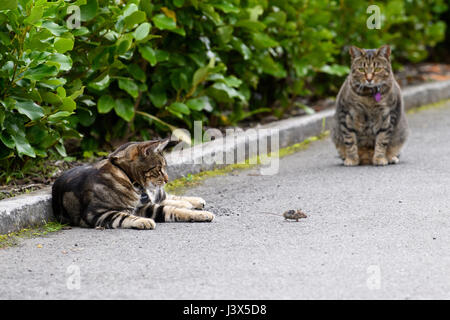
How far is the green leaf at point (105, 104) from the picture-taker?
6320 mm

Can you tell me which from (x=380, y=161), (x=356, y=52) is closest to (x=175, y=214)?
(x=380, y=161)

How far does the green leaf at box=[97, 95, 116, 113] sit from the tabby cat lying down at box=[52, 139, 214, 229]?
3.22ft

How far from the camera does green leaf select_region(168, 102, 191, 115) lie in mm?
6770

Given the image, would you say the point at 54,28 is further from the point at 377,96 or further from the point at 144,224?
the point at 377,96

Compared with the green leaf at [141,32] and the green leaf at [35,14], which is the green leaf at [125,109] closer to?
the green leaf at [141,32]

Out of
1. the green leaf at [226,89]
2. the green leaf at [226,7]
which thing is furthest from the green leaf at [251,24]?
the green leaf at [226,89]

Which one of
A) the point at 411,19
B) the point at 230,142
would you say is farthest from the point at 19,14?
the point at 411,19

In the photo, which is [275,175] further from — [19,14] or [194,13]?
[19,14]

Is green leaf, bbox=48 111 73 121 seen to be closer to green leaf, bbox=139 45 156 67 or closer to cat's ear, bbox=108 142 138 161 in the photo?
cat's ear, bbox=108 142 138 161

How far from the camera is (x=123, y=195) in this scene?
17.1ft

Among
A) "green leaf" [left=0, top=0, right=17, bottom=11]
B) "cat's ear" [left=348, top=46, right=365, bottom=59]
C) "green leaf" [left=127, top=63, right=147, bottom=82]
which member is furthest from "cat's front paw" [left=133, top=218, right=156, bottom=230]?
"cat's ear" [left=348, top=46, right=365, bottom=59]

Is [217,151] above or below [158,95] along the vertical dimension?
below

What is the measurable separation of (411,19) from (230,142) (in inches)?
186

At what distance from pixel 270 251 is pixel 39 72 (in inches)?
78.0
